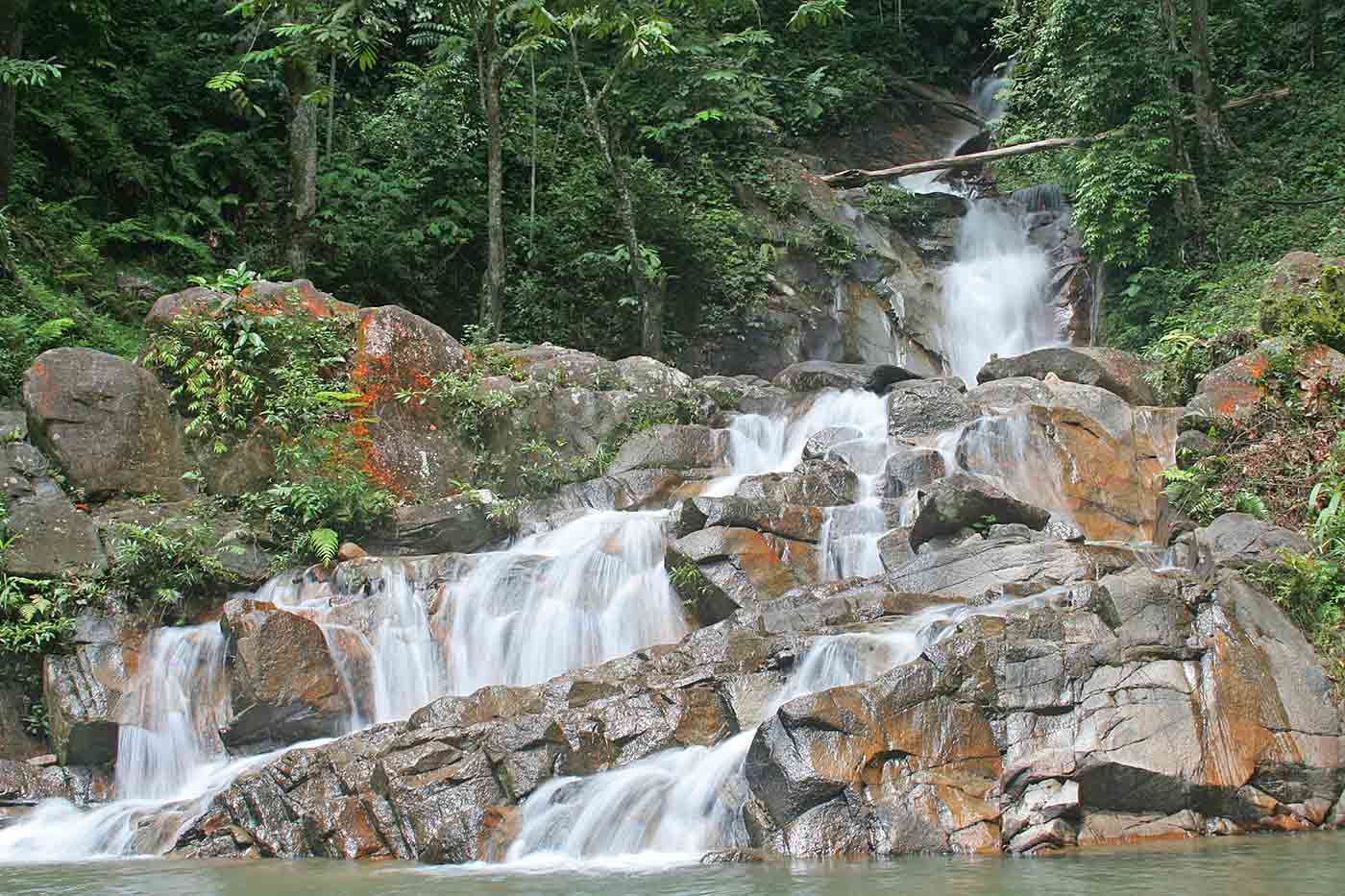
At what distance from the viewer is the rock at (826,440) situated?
43.3ft

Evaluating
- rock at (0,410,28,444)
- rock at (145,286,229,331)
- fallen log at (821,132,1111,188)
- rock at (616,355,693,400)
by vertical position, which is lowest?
rock at (0,410,28,444)

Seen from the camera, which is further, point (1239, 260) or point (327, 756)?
point (1239, 260)

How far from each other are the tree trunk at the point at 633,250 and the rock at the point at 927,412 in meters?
5.13

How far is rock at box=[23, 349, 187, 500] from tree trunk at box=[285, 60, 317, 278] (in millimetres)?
4912

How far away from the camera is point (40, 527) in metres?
10.5

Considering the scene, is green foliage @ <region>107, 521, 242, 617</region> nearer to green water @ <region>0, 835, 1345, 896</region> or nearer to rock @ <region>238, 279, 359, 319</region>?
rock @ <region>238, 279, 359, 319</region>

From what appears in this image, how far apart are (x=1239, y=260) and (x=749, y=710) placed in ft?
43.7

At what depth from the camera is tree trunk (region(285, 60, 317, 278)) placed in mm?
16266

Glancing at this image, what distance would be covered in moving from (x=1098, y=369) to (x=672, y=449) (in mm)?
5561

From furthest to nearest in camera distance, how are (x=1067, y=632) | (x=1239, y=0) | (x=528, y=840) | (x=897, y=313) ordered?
(x=1239, y=0) → (x=897, y=313) → (x=1067, y=632) → (x=528, y=840)

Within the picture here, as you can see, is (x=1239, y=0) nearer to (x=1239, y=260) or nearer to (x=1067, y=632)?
(x=1239, y=260)

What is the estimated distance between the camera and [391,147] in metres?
19.2

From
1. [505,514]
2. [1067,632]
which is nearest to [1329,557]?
[1067,632]

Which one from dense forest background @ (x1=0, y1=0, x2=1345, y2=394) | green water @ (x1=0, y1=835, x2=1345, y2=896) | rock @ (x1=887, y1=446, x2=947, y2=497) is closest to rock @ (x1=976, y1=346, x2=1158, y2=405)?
dense forest background @ (x1=0, y1=0, x2=1345, y2=394)
